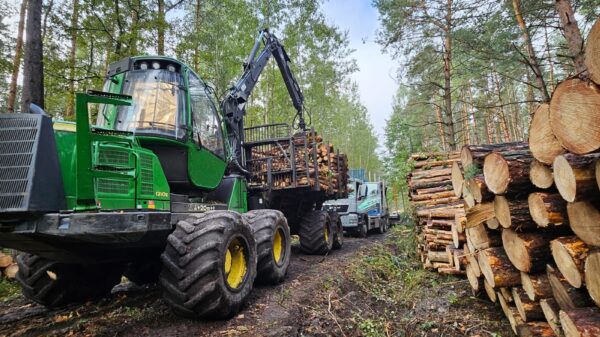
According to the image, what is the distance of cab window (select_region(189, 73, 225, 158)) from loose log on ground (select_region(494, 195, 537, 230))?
3.78 metres

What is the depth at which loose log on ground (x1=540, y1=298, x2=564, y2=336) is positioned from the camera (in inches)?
110

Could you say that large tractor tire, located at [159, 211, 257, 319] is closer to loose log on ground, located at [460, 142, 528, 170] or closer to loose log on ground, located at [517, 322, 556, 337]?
loose log on ground, located at [517, 322, 556, 337]

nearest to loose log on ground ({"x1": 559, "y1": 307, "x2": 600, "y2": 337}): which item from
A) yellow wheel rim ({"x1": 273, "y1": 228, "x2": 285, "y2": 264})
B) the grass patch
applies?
yellow wheel rim ({"x1": 273, "y1": 228, "x2": 285, "y2": 264})

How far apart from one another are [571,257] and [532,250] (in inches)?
21.5

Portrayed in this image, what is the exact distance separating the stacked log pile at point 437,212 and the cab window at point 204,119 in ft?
11.4

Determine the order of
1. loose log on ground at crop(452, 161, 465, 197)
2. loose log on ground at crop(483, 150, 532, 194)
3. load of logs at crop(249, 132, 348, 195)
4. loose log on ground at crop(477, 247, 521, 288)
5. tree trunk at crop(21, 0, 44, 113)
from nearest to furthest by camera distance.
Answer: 1. loose log on ground at crop(483, 150, 532, 194)
2. loose log on ground at crop(477, 247, 521, 288)
3. loose log on ground at crop(452, 161, 465, 197)
4. tree trunk at crop(21, 0, 44, 113)
5. load of logs at crop(249, 132, 348, 195)

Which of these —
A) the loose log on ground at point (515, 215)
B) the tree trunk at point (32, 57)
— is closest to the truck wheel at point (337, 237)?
the loose log on ground at point (515, 215)

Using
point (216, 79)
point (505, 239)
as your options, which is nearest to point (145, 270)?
point (505, 239)

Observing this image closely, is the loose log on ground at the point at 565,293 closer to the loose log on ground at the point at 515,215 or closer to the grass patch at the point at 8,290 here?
the loose log on ground at the point at 515,215

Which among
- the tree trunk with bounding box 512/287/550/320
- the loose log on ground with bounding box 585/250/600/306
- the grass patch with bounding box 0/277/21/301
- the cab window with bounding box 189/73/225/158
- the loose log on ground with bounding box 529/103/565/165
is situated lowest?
the grass patch with bounding box 0/277/21/301

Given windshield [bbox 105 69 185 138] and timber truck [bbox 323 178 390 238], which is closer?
windshield [bbox 105 69 185 138]

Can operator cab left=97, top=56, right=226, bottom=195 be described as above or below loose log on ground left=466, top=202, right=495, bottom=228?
above

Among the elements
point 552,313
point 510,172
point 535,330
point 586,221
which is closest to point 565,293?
point 552,313

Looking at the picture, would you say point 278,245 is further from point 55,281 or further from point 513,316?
point 513,316
